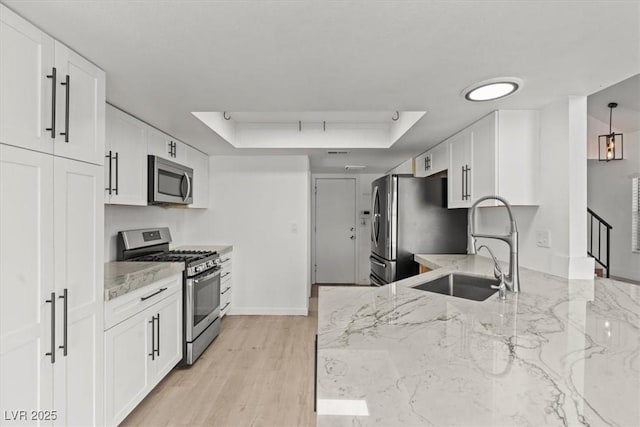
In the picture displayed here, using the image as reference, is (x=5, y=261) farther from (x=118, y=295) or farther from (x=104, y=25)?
(x=104, y=25)

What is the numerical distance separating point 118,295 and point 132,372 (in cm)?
56

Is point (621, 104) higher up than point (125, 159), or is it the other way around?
point (621, 104)

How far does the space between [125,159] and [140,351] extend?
54.5 inches

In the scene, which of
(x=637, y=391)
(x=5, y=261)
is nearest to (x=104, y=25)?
(x=5, y=261)

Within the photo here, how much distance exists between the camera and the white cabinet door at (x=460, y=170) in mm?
2803

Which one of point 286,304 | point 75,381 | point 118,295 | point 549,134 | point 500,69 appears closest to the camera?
point 75,381

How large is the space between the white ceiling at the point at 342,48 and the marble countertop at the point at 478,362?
1.16 metres

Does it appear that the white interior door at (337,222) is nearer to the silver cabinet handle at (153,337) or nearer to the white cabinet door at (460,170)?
the white cabinet door at (460,170)

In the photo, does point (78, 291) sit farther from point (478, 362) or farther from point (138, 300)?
point (478, 362)

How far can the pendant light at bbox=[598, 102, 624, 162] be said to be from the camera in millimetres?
5039

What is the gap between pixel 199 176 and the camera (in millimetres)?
3936

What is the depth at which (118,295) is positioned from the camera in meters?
1.87

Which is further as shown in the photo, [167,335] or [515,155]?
[167,335]

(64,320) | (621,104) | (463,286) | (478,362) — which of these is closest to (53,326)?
(64,320)
